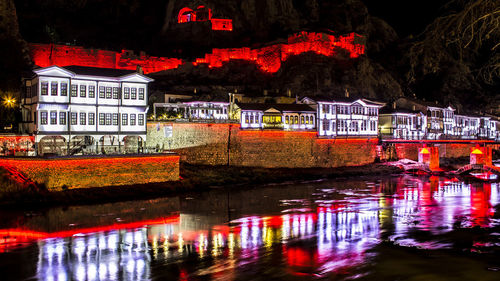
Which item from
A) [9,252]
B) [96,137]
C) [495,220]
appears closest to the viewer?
[9,252]

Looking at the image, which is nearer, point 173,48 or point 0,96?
point 0,96

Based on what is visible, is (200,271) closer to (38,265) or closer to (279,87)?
(38,265)

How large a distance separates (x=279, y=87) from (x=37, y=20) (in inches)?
2177

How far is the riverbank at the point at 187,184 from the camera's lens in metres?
30.6

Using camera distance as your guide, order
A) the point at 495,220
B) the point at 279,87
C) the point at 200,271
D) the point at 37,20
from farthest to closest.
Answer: the point at 37,20
the point at 279,87
the point at 495,220
the point at 200,271

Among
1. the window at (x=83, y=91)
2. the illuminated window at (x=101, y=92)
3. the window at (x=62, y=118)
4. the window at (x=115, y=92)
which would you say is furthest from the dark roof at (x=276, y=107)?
the window at (x=62, y=118)

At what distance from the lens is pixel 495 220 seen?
→ 28062 millimetres

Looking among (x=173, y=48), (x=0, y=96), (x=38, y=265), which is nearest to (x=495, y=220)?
(x=38, y=265)

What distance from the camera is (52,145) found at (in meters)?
36.8

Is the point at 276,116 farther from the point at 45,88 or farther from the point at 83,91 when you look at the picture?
the point at 45,88

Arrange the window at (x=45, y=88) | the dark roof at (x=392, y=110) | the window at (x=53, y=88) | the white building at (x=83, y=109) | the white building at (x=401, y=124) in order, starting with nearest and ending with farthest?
1. the window at (x=45, y=88)
2. the white building at (x=83, y=109)
3. the window at (x=53, y=88)
4. the white building at (x=401, y=124)
5. the dark roof at (x=392, y=110)

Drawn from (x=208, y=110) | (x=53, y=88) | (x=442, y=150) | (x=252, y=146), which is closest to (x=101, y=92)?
(x=53, y=88)

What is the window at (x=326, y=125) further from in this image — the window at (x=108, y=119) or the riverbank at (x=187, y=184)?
the window at (x=108, y=119)

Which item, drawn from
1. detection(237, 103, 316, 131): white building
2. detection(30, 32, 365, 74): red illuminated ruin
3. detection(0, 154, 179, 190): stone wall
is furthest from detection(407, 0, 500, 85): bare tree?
detection(30, 32, 365, 74): red illuminated ruin
